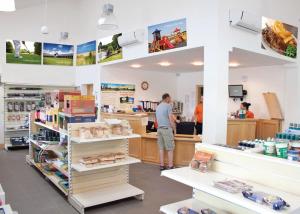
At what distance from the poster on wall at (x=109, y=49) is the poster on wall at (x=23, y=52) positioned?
91.7 inches

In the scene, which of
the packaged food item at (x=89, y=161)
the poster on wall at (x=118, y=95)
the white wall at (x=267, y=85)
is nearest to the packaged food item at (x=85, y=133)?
the packaged food item at (x=89, y=161)

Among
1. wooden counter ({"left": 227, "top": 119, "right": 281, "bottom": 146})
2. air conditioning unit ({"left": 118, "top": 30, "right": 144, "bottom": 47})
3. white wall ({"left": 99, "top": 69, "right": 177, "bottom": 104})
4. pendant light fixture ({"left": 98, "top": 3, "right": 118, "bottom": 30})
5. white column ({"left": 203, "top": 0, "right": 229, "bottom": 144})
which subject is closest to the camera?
white column ({"left": 203, "top": 0, "right": 229, "bottom": 144})

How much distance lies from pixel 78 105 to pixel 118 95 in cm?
431

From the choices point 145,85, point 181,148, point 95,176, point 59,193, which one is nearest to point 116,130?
point 95,176

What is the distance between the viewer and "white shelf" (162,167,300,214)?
1.69m

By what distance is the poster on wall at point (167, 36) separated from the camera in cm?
536

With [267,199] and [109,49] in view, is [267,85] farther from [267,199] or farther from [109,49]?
[267,199]

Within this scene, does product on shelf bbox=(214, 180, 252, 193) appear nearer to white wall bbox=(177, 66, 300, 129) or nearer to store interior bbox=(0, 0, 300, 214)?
store interior bbox=(0, 0, 300, 214)

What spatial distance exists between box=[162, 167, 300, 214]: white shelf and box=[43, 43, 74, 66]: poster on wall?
311 inches

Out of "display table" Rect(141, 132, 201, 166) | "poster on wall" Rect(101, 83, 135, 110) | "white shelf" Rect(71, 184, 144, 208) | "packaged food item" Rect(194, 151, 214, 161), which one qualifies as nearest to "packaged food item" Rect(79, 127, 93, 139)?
"white shelf" Rect(71, 184, 144, 208)

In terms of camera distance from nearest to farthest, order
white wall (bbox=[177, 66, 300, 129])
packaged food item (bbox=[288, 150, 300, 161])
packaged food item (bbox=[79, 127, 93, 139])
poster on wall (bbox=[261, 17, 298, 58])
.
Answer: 1. packaged food item (bbox=[288, 150, 300, 161])
2. packaged food item (bbox=[79, 127, 93, 139])
3. poster on wall (bbox=[261, 17, 298, 58])
4. white wall (bbox=[177, 66, 300, 129])

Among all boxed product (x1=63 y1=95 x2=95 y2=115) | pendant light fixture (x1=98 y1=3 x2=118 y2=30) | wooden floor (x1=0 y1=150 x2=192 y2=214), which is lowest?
wooden floor (x1=0 y1=150 x2=192 y2=214)

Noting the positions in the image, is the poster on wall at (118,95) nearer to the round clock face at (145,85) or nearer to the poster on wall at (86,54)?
the round clock face at (145,85)

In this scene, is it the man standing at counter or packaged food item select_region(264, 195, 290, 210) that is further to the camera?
the man standing at counter
